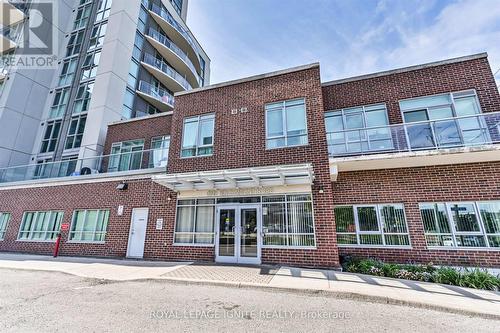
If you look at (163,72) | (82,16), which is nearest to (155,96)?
(163,72)

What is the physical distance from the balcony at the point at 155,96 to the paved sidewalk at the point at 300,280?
14.0m

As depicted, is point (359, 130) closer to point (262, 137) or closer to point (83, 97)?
point (262, 137)

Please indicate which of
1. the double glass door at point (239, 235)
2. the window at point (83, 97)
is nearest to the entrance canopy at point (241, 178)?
the double glass door at point (239, 235)

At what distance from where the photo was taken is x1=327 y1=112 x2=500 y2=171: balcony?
309 inches

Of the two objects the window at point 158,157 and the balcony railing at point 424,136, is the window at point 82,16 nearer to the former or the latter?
the window at point 158,157

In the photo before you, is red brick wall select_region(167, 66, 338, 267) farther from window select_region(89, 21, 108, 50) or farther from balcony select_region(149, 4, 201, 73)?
balcony select_region(149, 4, 201, 73)

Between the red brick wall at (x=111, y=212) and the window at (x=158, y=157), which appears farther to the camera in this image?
the window at (x=158, y=157)

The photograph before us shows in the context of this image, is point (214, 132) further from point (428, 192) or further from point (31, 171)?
point (31, 171)

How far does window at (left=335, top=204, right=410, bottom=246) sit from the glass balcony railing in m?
23.6

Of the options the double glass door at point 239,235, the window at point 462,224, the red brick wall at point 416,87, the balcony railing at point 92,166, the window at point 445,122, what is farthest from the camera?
the balcony railing at point 92,166

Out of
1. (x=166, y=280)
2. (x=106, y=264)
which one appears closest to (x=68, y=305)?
(x=166, y=280)

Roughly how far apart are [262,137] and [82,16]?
920 inches

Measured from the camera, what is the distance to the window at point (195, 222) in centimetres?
977

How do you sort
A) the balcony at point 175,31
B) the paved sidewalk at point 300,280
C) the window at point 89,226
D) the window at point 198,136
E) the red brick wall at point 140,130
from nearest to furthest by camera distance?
the paved sidewalk at point 300,280 → the window at point 198,136 → the window at point 89,226 → the red brick wall at point 140,130 → the balcony at point 175,31
